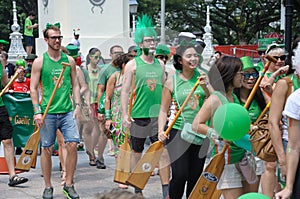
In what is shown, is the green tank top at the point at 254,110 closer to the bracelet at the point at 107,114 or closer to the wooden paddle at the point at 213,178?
the wooden paddle at the point at 213,178

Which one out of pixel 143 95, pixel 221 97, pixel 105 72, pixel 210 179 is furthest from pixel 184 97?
pixel 105 72

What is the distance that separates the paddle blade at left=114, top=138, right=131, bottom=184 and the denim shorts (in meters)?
0.51

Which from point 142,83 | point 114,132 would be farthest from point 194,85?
point 114,132

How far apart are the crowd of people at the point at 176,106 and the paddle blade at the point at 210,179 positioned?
2.3 inches

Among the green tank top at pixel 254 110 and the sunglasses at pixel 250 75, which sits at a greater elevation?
the sunglasses at pixel 250 75

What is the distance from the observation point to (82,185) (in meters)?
7.91

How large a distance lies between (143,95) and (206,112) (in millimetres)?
1620

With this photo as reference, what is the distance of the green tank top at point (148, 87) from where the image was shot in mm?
6547

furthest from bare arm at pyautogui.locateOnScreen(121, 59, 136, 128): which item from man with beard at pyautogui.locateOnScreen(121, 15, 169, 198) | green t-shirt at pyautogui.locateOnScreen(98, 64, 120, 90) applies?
green t-shirt at pyautogui.locateOnScreen(98, 64, 120, 90)

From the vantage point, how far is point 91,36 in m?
19.6

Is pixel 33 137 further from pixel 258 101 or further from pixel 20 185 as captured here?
pixel 258 101

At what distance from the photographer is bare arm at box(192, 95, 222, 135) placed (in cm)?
505

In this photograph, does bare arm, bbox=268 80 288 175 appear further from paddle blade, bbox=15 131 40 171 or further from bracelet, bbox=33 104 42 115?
paddle blade, bbox=15 131 40 171

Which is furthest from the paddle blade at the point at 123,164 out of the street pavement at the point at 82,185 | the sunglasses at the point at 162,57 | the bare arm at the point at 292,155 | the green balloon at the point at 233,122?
the bare arm at the point at 292,155
